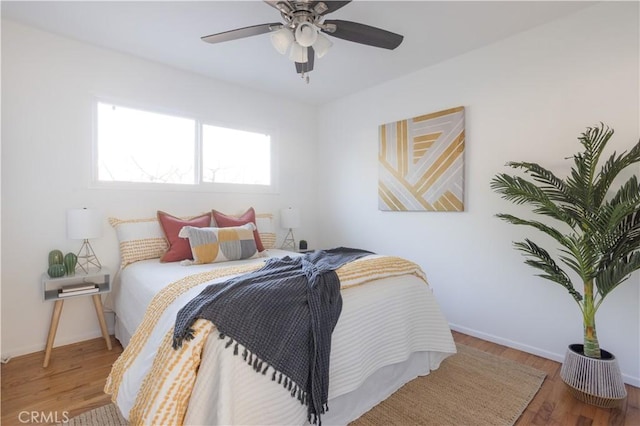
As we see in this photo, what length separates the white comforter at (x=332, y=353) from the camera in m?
1.24

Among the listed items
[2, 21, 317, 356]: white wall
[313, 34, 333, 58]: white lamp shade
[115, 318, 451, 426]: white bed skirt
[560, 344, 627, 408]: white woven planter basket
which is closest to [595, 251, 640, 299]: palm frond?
[560, 344, 627, 408]: white woven planter basket

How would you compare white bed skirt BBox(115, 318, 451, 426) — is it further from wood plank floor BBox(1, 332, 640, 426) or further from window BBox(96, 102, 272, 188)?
window BBox(96, 102, 272, 188)

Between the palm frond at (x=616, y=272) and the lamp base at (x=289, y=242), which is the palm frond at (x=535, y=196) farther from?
the lamp base at (x=289, y=242)

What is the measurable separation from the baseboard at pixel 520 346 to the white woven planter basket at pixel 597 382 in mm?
409

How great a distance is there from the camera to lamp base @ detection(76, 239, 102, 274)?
265 cm

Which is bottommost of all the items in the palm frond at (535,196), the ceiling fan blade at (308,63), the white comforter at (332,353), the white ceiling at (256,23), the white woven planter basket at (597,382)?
the white woven planter basket at (597,382)

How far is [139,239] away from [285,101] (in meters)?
2.46

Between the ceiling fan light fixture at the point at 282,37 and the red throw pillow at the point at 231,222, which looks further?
the red throw pillow at the point at 231,222

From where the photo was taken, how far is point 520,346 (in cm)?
261

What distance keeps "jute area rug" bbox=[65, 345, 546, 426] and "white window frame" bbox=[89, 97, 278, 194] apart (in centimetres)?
187

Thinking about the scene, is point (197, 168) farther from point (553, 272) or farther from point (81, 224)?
point (553, 272)

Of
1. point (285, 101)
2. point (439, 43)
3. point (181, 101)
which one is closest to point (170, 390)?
point (181, 101)

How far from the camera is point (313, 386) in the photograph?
4.70 ft

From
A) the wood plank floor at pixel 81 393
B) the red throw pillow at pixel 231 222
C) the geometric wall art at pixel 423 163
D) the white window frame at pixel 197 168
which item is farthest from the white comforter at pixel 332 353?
the geometric wall art at pixel 423 163
